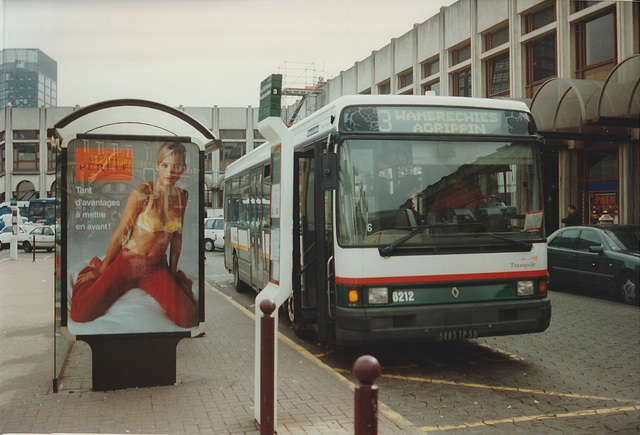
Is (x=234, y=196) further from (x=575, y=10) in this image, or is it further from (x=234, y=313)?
(x=575, y=10)

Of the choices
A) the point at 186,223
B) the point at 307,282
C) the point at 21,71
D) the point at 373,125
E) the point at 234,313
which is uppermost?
the point at 21,71

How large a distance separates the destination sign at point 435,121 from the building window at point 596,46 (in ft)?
44.1

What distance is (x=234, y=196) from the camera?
46.5 ft

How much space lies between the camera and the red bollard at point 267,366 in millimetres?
4750

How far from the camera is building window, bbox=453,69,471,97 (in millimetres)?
26781

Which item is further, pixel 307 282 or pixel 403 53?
pixel 403 53

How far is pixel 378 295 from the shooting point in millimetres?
6664

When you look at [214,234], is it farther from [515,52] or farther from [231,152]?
[231,152]

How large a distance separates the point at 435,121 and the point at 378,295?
207 cm

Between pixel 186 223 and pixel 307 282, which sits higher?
pixel 186 223

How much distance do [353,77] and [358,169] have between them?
31.1 meters

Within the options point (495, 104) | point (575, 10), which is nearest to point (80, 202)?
point (495, 104)

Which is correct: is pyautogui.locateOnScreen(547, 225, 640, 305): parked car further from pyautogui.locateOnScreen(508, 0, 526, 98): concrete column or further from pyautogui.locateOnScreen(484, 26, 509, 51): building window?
pyautogui.locateOnScreen(484, 26, 509, 51): building window

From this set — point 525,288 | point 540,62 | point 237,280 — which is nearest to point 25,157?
point 540,62
